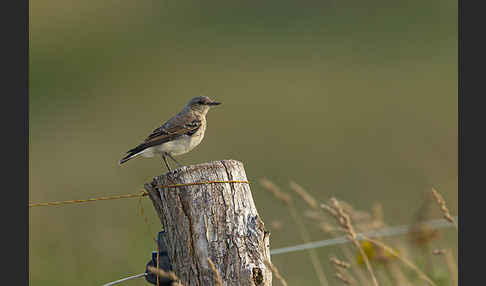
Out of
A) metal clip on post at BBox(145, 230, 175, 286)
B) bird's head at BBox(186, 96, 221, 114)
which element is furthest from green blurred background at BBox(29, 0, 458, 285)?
metal clip on post at BBox(145, 230, 175, 286)

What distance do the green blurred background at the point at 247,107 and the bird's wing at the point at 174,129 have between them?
3421 millimetres

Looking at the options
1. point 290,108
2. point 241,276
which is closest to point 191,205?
point 241,276

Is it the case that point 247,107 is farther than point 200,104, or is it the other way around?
point 247,107

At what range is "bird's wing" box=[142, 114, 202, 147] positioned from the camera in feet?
19.6

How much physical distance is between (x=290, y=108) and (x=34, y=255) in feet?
39.6

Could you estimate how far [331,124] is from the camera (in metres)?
18.9

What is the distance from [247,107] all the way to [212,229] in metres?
17.0

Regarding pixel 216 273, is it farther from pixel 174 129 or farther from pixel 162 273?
pixel 174 129

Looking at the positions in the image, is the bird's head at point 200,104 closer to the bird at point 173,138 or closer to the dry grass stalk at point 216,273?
the bird at point 173,138

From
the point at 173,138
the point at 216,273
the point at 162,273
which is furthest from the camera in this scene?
the point at 173,138

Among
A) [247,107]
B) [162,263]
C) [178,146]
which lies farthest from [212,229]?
[247,107]

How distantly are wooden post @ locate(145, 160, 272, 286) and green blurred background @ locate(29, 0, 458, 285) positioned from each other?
4.92 m

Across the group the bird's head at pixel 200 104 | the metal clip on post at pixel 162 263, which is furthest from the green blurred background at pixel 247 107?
the metal clip on post at pixel 162 263

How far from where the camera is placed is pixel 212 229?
13.2 ft
